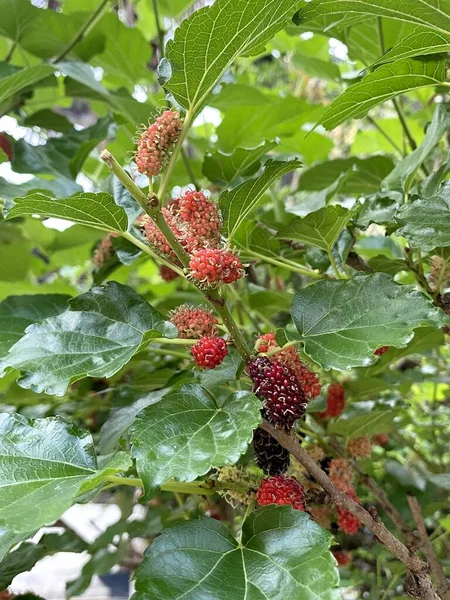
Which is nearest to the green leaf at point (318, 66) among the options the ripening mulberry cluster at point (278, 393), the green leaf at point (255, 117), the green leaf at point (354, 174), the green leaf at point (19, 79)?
the green leaf at point (255, 117)

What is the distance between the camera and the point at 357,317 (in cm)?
42

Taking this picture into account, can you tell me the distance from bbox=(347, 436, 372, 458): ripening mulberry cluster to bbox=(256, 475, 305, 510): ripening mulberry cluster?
0.78ft

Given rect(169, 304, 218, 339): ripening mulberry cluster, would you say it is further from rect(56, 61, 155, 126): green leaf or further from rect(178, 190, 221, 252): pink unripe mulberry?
rect(56, 61, 155, 126): green leaf

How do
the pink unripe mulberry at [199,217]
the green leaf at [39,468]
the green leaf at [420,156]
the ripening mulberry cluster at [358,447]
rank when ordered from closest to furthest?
the green leaf at [39,468] < the pink unripe mulberry at [199,217] < the green leaf at [420,156] < the ripening mulberry cluster at [358,447]

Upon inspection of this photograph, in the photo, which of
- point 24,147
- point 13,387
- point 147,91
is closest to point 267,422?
point 13,387

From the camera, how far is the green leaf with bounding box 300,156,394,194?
2.52ft

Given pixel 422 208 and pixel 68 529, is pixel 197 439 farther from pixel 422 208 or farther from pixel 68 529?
pixel 68 529

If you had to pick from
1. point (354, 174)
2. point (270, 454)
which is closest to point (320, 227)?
point (270, 454)

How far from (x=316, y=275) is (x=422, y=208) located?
0.42ft

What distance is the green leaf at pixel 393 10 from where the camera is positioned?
42cm

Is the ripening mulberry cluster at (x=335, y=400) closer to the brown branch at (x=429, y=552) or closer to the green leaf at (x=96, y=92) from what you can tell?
the brown branch at (x=429, y=552)

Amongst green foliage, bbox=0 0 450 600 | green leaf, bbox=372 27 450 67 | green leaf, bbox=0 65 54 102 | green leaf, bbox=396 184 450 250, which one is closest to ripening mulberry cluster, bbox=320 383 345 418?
green foliage, bbox=0 0 450 600

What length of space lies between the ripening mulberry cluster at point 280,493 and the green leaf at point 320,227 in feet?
0.67

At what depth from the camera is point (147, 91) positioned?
1.01 m
